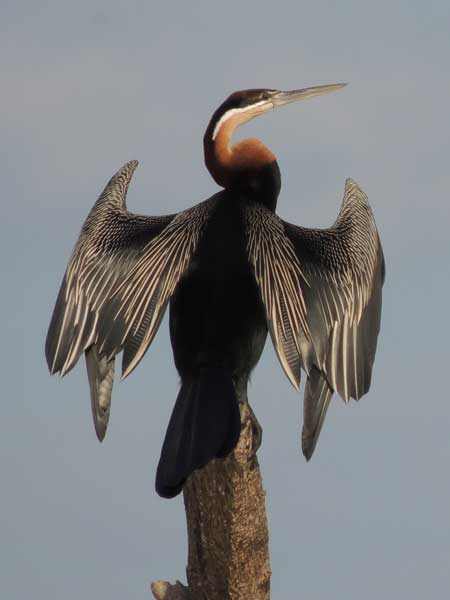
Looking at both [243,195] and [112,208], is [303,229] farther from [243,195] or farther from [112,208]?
[112,208]

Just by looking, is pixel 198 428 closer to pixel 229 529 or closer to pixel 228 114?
pixel 229 529

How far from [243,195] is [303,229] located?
373mm

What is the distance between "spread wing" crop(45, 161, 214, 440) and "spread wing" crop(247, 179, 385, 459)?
373 millimetres

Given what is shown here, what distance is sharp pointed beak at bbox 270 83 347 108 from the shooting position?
769cm

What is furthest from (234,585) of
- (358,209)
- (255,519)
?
(358,209)

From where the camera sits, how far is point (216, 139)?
7.04 meters

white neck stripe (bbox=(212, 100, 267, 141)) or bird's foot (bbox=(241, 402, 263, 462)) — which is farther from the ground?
white neck stripe (bbox=(212, 100, 267, 141))

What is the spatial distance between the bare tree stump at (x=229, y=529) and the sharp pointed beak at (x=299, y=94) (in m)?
2.64

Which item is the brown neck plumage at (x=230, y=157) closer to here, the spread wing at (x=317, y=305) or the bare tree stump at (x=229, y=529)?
the spread wing at (x=317, y=305)

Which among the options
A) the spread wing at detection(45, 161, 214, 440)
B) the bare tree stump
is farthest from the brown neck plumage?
the bare tree stump

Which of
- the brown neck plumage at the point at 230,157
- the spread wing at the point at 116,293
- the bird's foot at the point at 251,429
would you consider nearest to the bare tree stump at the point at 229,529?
the bird's foot at the point at 251,429

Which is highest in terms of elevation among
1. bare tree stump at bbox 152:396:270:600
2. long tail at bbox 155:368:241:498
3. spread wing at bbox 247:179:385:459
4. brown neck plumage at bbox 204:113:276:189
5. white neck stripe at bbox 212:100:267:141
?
white neck stripe at bbox 212:100:267:141

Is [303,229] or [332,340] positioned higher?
[303,229]

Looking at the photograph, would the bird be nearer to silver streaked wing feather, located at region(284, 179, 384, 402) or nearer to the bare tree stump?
silver streaked wing feather, located at region(284, 179, 384, 402)
